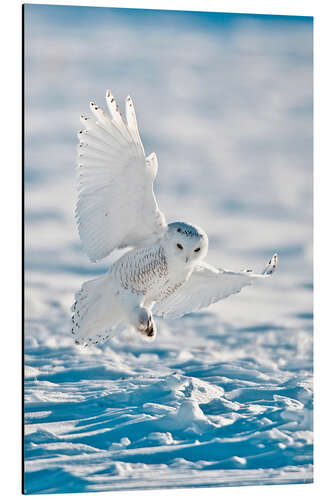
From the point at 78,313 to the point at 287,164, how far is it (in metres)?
1.18

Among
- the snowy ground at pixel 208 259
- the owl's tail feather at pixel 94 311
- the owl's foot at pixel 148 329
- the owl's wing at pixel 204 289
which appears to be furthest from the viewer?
the snowy ground at pixel 208 259

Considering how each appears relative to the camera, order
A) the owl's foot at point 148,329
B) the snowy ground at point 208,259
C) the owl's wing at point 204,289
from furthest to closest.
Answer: the snowy ground at point 208,259
the owl's wing at point 204,289
the owl's foot at point 148,329

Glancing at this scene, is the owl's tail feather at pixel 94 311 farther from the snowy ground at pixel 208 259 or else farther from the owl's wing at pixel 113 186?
the snowy ground at pixel 208 259

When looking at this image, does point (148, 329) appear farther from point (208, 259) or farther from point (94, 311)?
point (208, 259)

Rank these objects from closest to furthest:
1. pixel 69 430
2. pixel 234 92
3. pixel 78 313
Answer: pixel 78 313 < pixel 69 430 < pixel 234 92

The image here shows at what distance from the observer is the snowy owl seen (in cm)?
303

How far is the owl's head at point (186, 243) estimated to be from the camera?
9.84 ft

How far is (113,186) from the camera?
10.2ft

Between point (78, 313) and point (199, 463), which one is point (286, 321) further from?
point (78, 313)

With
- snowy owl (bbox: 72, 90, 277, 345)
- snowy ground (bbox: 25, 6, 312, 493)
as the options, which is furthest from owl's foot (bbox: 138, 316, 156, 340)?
snowy ground (bbox: 25, 6, 312, 493)

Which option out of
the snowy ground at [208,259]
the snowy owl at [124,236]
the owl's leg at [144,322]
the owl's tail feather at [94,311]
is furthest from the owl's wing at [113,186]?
the snowy ground at [208,259]

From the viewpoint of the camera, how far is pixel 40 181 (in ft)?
11.6

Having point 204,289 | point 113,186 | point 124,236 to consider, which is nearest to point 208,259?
point 204,289
